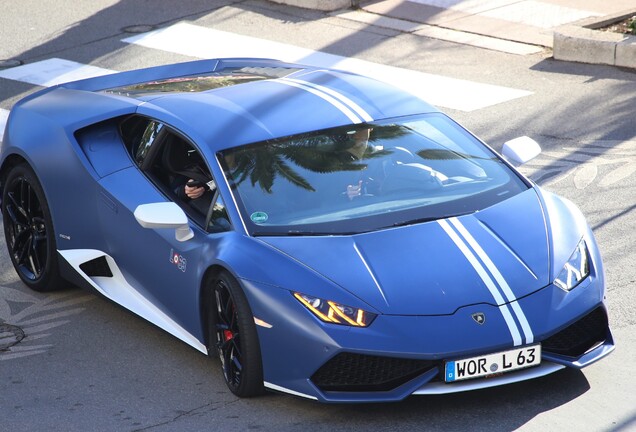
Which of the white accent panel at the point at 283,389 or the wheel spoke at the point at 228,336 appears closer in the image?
the white accent panel at the point at 283,389

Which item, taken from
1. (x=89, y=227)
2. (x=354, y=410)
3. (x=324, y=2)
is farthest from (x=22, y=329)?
(x=324, y=2)

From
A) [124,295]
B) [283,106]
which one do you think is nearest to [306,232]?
[283,106]

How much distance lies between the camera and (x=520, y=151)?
23.2ft

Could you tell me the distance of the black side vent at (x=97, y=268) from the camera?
7270 millimetres

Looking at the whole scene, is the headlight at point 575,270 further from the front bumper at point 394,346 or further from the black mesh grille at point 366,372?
the black mesh grille at point 366,372

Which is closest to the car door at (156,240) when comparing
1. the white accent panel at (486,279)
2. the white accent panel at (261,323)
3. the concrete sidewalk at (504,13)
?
the white accent panel at (261,323)

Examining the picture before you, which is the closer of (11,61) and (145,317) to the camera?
(145,317)

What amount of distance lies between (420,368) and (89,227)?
2666 millimetres

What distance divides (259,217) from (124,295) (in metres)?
1.32

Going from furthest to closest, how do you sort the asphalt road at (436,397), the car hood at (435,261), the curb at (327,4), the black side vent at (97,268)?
1. the curb at (327,4)
2. the black side vent at (97,268)
3. the asphalt road at (436,397)
4. the car hood at (435,261)

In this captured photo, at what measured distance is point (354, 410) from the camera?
580 centimetres

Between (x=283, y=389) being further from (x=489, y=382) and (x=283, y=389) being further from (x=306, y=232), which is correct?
(x=489, y=382)

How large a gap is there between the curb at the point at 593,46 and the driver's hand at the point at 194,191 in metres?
6.67

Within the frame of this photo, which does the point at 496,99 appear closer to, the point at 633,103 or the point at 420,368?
the point at 633,103
